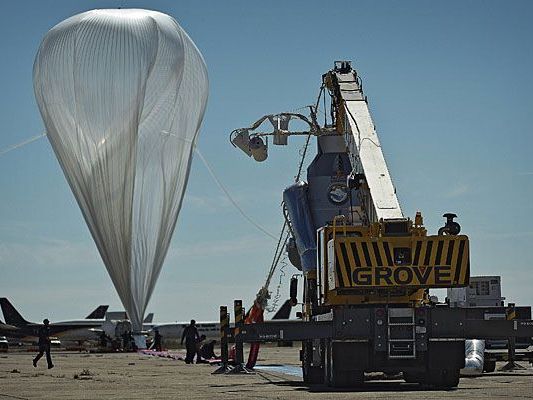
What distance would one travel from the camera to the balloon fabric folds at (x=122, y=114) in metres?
43.4

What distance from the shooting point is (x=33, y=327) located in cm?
11400

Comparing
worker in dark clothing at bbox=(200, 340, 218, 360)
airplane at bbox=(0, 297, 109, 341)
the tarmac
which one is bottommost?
the tarmac

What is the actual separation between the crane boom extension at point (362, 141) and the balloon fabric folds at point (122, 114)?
15791mm

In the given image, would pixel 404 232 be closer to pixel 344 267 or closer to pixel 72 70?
pixel 344 267

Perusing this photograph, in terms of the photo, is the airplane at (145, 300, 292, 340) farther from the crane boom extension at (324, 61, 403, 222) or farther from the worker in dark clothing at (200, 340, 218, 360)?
the crane boom extension at (324, 61, 403, 222)

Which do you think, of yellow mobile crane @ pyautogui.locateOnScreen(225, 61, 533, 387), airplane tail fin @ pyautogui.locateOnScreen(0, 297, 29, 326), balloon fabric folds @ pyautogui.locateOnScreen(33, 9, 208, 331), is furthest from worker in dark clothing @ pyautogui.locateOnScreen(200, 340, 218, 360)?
airplane tail fin @ pyautogui.locateOnScreen(0, 297, 29, 326)

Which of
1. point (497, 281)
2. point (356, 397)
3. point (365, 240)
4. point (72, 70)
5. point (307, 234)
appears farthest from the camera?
point (72, 70)

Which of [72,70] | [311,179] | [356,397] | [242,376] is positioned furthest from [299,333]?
[72,70]

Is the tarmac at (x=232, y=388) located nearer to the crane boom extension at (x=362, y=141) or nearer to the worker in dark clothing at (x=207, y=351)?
the crane boom extension at (x=362, y=141)

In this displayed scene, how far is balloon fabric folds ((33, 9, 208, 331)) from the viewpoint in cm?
4338

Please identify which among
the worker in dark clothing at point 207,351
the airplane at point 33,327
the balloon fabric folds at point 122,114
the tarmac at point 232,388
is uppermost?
the balloon fabric folds at point 122,114

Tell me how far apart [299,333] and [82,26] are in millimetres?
24179

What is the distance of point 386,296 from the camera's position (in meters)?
22.5

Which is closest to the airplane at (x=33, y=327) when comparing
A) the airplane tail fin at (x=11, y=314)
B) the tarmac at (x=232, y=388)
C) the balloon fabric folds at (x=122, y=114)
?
the airplane tail fin at (x=11, y=314)
